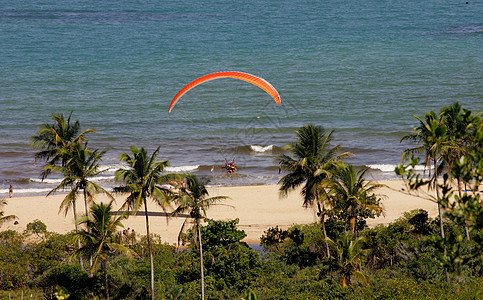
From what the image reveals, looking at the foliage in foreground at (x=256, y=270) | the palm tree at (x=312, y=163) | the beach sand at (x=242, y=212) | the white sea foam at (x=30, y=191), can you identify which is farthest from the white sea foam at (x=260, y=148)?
the palm tree at (x=312, y=163)

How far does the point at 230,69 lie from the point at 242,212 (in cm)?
5468

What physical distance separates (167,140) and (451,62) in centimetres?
5364

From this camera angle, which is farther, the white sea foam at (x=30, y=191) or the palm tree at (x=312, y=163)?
the white sea foam at (x=30, y=191)

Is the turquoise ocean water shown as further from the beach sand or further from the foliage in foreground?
the foliage in foreground

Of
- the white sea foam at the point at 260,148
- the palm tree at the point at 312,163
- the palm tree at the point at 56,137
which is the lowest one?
the palm tree at the point at 312,163

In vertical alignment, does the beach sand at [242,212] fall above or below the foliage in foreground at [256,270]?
above

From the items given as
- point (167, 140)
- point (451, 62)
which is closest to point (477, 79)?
point (451, 62)

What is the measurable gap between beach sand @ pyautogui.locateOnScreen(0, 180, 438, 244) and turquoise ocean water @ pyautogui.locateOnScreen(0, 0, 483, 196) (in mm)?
4450

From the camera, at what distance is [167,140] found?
61406mm

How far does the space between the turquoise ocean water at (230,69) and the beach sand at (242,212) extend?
445 centimetres

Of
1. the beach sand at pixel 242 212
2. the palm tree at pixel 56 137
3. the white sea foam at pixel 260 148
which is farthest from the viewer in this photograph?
the white sea foam at pixel 260 148

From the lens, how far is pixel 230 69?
91688mm

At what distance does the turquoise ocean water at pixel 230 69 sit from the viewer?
196 feet

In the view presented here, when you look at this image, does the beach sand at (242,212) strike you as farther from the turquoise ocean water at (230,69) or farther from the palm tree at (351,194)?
the palm tree at (351,194)
